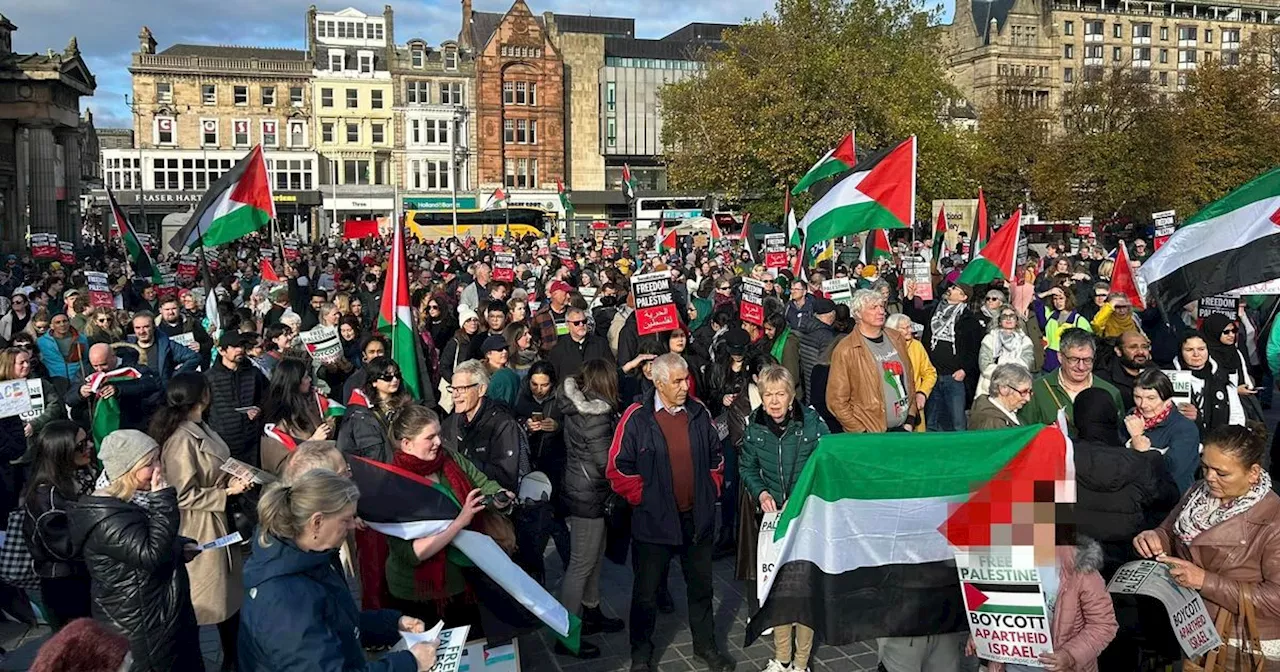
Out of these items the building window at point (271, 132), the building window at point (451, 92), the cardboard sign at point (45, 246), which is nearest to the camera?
the cardboard sign at point (45, 246)

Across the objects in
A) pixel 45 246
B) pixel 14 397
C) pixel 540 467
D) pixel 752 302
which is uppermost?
pixel 45 246

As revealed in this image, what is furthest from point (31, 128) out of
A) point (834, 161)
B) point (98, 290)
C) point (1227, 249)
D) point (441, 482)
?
point (1227, 249)

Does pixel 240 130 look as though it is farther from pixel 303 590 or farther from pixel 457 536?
pixel 303 590

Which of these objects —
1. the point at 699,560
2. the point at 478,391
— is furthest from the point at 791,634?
the point at 478,391

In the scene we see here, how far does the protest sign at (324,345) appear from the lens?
376 inches

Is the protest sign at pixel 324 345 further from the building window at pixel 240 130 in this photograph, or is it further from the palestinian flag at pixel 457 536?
the building window at pixel 240 130

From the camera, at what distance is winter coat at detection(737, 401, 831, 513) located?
18.9 feet

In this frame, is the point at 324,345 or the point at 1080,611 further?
the point at 324,345

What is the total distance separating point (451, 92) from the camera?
72.6 meters

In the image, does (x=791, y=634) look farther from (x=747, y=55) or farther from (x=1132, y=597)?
(x=747, y=55)

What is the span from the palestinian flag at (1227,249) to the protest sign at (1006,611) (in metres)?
3.02

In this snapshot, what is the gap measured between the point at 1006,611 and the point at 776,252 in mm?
14969

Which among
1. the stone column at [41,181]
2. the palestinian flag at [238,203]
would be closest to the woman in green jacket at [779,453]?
the palestinian flag at [238,203]

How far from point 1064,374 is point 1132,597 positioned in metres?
2.26
